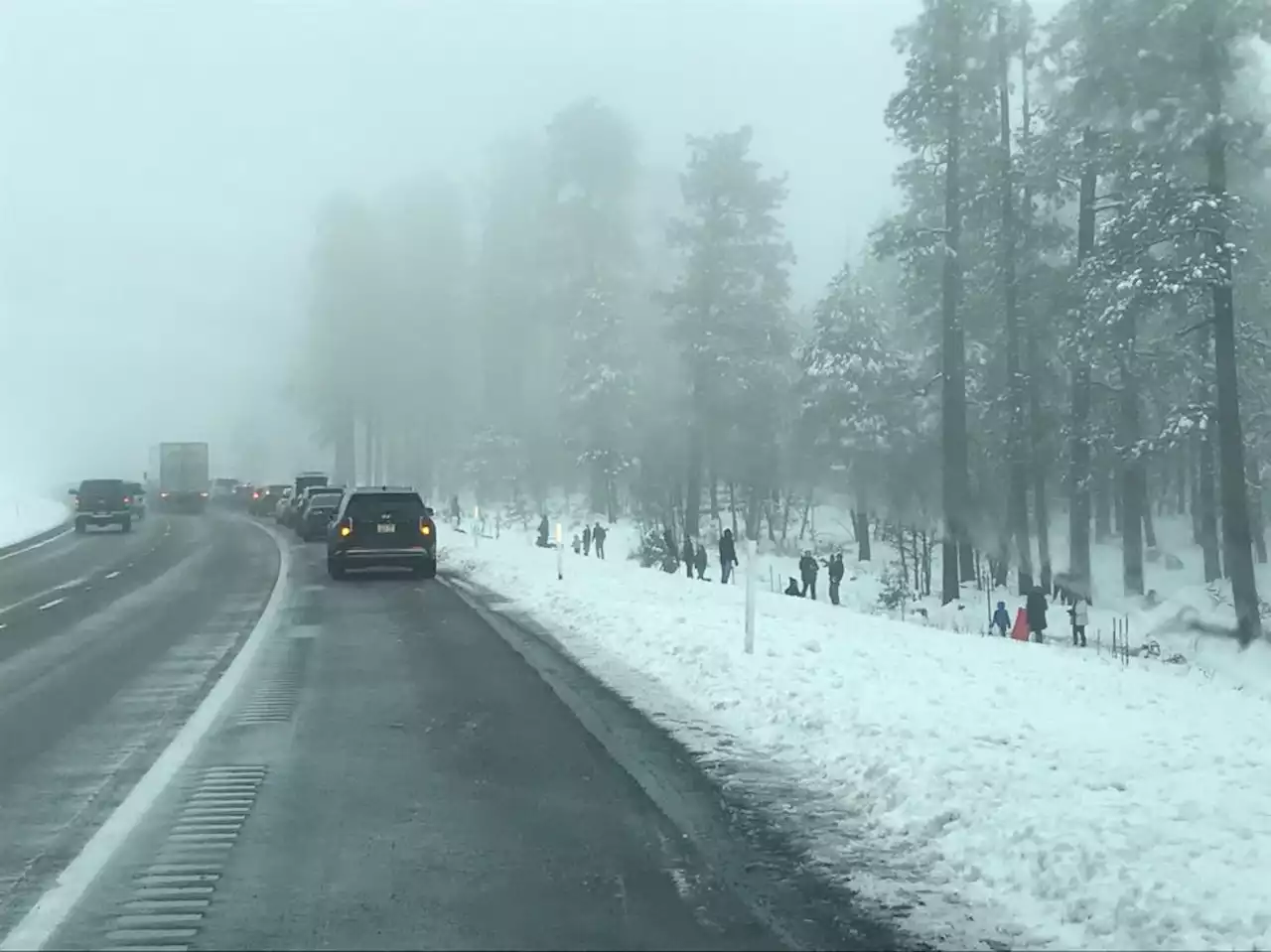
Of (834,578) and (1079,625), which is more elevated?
(834,578)

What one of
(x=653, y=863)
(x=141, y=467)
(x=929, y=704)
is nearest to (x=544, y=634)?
(x=929, y=704)

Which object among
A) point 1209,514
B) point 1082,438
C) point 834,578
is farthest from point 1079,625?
point 1209,514

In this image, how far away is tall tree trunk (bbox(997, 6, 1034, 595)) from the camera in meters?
35.3

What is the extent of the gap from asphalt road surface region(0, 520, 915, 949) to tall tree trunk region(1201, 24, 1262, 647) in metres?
17.6

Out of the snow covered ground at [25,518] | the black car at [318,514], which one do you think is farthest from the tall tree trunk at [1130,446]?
the snow covered ground at [25,518]

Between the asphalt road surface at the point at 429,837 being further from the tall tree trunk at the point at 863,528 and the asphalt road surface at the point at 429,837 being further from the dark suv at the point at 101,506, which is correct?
the dark suv at the point at 101,506

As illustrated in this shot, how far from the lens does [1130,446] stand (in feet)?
107

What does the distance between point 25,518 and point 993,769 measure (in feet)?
220

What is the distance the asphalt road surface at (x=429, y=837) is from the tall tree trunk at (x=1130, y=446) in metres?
21.2

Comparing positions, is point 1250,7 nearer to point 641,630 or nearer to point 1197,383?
point 1197,383

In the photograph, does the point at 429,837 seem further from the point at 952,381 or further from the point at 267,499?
the point at 267,499

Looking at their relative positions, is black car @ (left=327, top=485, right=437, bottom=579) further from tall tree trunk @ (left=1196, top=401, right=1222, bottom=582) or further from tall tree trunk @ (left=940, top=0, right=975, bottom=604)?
tall tree trunk @ (left=1196, top=401, right=1222, bottom=582)

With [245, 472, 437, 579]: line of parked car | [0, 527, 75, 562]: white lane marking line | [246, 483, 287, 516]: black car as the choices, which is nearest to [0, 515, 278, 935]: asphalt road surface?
[245, 472, 437, 579]: line of parked car

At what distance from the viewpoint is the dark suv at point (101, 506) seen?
53219mm
